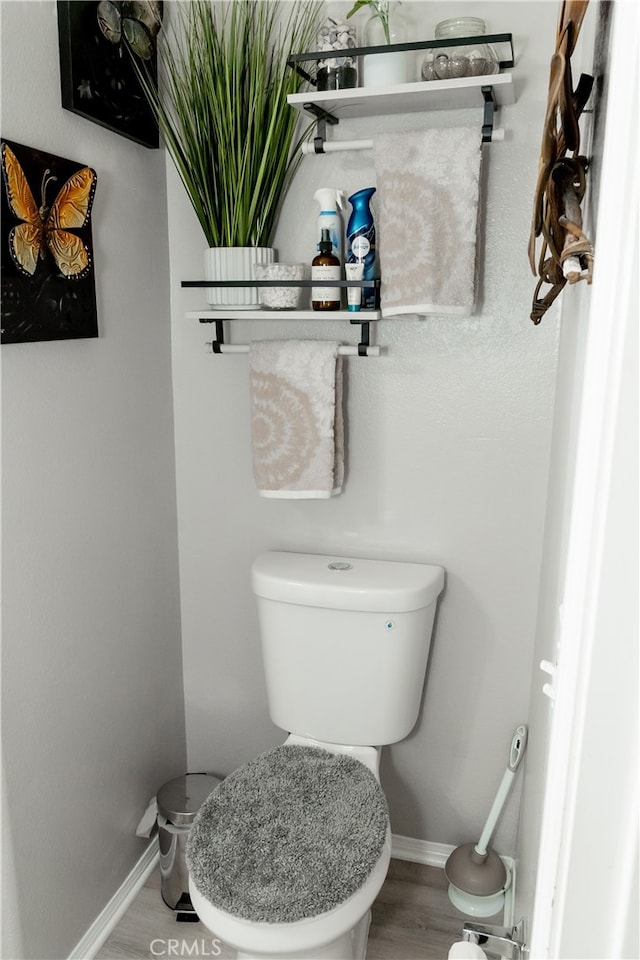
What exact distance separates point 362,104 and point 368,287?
0.37 meters

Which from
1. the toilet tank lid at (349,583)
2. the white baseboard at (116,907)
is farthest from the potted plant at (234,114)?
the white baseboard at (116,907)

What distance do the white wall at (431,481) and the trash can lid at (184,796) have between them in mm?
201

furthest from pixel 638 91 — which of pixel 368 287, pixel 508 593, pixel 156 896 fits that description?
pixel 156 896

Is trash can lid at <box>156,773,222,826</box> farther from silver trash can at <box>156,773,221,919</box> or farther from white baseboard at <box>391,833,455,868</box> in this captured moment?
white baseboard at <box>391,833,455,868</box>

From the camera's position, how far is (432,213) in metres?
1.54

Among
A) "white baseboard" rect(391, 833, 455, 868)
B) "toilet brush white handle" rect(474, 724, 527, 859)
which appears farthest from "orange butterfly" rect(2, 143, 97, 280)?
"white baseboard" rect(391, 833, 455, 868)

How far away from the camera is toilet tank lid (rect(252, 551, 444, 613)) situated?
1671 millimetres

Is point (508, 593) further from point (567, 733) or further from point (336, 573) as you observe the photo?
point (567, 733)

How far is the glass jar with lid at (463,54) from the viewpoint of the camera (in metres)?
1.46

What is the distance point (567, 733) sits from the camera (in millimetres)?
574

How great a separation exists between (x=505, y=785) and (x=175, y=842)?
2.52 feet

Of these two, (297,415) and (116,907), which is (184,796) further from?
(297,415)

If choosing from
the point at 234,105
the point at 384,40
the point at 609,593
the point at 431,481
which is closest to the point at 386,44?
the point at 384,40
